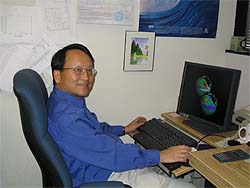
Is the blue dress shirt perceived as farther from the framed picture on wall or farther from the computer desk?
the framed picture on wall

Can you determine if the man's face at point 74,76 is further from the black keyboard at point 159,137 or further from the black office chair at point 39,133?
the black keyboard at point 159,137

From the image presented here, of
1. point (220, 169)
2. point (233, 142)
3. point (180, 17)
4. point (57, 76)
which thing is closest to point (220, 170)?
point (220, 169)

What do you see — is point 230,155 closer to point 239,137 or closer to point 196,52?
point 239,137

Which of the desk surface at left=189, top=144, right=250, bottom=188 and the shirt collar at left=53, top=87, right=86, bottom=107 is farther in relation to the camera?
the shirt collar at left=53, top=87, right=86, bottom=107

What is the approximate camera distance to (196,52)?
232 cm

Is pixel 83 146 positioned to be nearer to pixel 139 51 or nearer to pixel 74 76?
pixel 74 76

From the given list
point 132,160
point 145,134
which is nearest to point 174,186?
point 132,160

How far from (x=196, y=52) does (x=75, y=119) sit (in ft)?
4.35

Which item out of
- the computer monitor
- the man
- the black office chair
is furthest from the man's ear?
the computer monitor

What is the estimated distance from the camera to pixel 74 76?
1.50 meters

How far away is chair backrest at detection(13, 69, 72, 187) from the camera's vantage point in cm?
115

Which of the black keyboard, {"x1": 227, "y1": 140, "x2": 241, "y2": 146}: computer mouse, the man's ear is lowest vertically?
the black keyboard

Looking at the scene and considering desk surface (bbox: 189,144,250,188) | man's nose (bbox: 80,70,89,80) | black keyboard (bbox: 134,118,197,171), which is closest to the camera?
desk surface (bbox: 189,144,250,188)

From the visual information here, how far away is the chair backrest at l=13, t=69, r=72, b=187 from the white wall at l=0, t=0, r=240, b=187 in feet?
2.77
